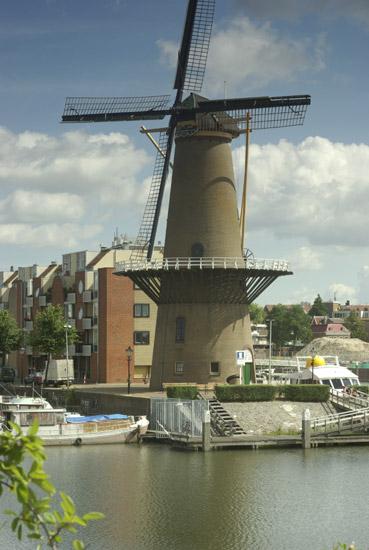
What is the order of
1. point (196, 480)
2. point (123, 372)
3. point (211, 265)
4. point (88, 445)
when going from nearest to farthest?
point (196, 480) → point (88, 445) → point (211, 265) → point (123, 372)

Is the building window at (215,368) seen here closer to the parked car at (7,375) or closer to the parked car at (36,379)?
the parked car at (36,379)

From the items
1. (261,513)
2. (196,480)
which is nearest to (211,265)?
(196,480)

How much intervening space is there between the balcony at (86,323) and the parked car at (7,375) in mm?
10214

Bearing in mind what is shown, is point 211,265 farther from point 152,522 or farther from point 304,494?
point 152,522

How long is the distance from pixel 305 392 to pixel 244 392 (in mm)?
4425

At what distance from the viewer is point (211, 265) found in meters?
65.4

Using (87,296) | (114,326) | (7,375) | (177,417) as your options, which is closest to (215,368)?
(177,417)

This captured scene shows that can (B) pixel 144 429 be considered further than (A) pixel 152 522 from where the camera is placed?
Yes

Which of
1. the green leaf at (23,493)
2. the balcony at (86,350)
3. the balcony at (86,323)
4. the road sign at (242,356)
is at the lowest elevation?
the green leaf at (23,493)

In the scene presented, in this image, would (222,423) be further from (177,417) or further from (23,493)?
(23,493)

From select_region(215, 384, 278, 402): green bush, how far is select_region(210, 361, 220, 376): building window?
4.53 m

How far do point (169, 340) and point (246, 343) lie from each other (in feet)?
16.8

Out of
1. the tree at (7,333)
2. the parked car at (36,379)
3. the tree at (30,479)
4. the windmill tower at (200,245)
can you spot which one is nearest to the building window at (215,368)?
the windmill tower at (200,245)

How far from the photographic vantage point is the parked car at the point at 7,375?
104000 mm
